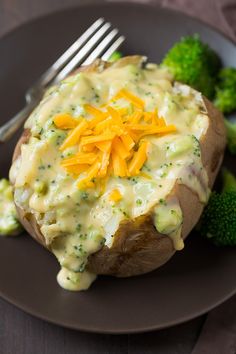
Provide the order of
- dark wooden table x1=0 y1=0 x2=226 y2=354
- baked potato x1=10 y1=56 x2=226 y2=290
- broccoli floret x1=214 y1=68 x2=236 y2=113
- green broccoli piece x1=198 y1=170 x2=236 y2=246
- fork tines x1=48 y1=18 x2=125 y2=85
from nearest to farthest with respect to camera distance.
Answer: baked potato x1=10 y1=56 x2=226 y2=290
dark wooden table x1=0 y1=0 x2=226 y2=354
green broccoli piece x1=198 y1=170 x2=236 y2=246
broccoli floret x1=214 y1=68 x2=236 y2=113
fork tines x1=48 y1=18 x2=125 y2=85

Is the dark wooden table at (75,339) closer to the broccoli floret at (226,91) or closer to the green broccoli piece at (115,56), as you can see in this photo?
the broccoli floret at (226,91)

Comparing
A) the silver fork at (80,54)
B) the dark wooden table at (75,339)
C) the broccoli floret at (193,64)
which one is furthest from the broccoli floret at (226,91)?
the dark wooden table at (75,339)

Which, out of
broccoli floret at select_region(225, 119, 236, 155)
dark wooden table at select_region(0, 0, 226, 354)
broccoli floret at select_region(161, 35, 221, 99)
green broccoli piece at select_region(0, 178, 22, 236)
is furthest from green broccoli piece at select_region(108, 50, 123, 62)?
dark wooden table at select_region(0, 0, 226, 354)

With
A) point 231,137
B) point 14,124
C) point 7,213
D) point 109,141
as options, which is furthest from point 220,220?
point 14,124

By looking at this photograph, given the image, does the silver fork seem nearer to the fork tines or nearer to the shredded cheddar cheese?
the fork tines

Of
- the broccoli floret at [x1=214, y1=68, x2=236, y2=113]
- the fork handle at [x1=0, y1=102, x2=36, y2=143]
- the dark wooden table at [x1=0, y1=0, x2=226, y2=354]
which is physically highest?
the broccoli floret at [x1=214, y1=68, x2=236, y2=113]

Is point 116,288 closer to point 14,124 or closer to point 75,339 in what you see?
point 75,339

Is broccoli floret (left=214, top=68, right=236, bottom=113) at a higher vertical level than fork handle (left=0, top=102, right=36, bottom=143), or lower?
higher

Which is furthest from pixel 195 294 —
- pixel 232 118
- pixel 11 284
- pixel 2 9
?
pixel 2 9

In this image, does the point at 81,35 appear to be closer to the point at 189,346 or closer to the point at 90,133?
the point at 90,133
